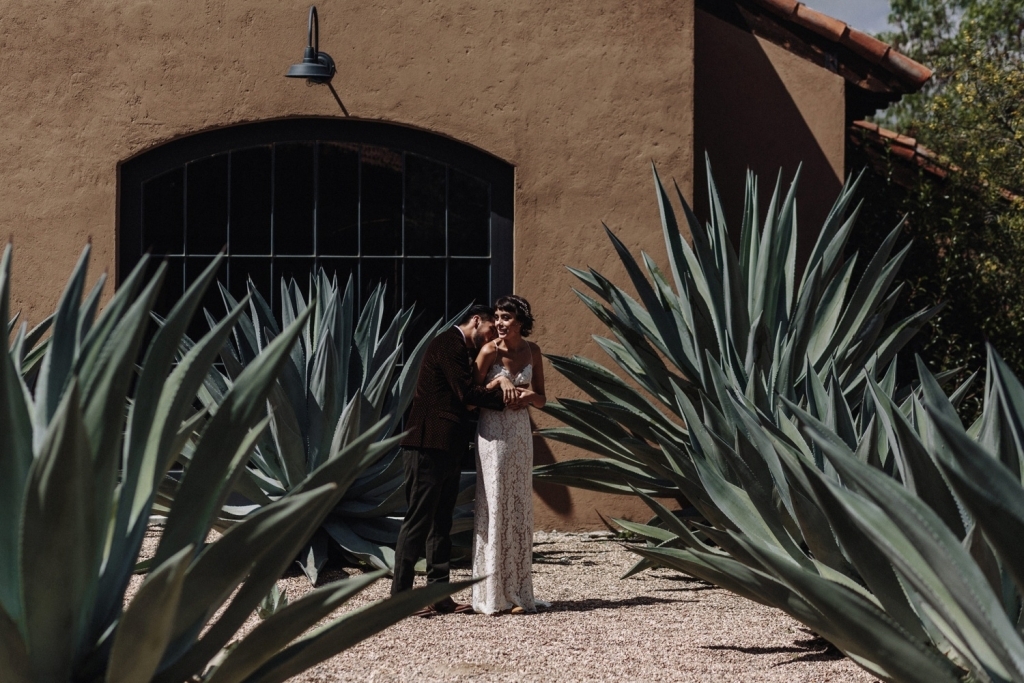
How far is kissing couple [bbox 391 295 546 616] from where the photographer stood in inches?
Result: 216

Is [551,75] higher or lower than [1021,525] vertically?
higher

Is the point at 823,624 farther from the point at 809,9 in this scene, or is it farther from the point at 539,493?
the point at 809,9

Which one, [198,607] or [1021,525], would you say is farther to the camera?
[198,607]

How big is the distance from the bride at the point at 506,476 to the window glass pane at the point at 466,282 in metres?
2.25

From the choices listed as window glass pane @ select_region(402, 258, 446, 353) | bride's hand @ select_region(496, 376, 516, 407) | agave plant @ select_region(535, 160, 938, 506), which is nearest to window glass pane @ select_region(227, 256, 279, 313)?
window glass pane @ select_region(402, 258, 446, 353)

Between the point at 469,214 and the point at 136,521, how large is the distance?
5.71m

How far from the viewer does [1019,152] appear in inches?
400

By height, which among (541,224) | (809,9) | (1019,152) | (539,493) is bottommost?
(539,493)

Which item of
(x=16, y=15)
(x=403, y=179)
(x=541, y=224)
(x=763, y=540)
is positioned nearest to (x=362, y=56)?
(x=403, y=179)

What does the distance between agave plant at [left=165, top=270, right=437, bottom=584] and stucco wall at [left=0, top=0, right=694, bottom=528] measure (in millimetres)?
1456

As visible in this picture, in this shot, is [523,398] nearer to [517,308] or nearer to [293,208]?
[517,308]

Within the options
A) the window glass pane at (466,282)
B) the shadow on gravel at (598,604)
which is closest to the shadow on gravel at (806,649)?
the shadow on gravel at (598,604)

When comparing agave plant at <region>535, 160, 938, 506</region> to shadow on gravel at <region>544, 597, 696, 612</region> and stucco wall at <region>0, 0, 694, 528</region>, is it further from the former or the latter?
stucco wall at <region>0, 0, 694, 528</region>

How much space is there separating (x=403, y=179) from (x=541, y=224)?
1.02 metres
